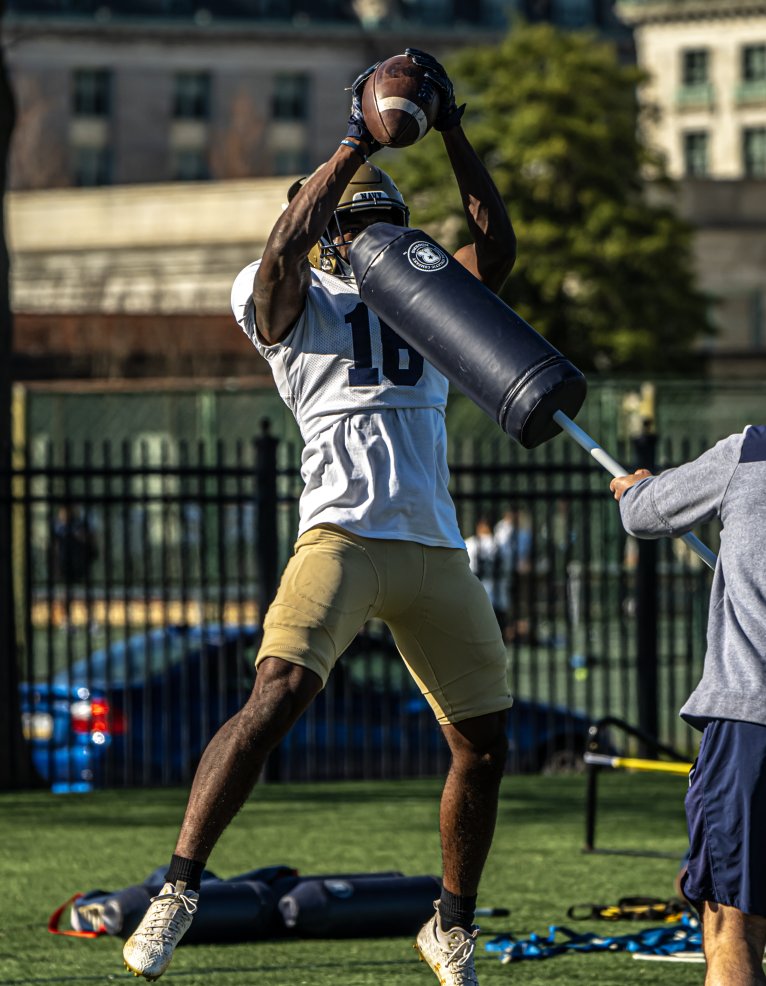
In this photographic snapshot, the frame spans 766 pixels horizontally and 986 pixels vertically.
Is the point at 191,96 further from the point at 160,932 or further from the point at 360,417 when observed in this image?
the point at 160,932

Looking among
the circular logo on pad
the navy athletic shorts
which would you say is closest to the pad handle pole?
the circular logo on pad

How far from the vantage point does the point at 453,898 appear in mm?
5074

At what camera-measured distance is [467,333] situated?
4.75 m

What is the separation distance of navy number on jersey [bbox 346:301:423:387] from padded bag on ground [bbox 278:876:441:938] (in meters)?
1.99

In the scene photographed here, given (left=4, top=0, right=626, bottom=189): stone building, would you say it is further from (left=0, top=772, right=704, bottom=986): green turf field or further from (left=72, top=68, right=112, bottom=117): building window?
(left=0, top=772, right=704, bottom=986): green turf field

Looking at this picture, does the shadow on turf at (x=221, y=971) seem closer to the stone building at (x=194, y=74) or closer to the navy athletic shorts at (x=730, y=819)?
the navy athletic shorts at (x=730, y=819)

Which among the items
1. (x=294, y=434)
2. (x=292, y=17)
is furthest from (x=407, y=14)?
(x=294, y=434)

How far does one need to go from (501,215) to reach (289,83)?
69.5 metres

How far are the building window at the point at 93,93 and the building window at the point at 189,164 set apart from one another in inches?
126

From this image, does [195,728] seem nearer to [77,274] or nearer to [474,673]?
[474,673]

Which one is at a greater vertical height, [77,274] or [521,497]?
[77,274]

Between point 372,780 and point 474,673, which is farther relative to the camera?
point 372,780

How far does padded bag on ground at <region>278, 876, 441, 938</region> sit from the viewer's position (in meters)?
6.24

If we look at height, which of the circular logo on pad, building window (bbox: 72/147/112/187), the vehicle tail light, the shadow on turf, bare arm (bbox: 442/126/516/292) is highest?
building window (bbox: 72/147/112/187)
